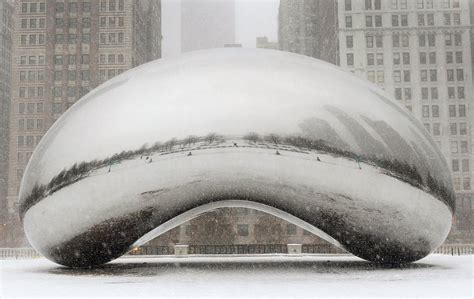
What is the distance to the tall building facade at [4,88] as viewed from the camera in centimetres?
10394

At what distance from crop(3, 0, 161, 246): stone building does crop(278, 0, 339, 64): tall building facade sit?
30906 millimetres

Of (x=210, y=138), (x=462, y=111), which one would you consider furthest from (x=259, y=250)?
(x=462, y=111)

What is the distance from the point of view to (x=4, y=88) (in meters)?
114

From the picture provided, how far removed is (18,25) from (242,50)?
8858 centimetres

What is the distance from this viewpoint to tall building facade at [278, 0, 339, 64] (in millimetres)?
100406

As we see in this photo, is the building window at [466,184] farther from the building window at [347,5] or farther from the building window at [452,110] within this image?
the building window at [347,5]

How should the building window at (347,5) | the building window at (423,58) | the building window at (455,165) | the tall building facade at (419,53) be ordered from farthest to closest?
the building window at (347,5), the building window at (423,58), the tall building facade at (419,53), the building window at (455,165)

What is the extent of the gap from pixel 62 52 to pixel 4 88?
2582 cm

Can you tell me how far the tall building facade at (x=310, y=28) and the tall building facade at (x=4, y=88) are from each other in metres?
57.0

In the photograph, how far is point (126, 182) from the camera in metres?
10.7

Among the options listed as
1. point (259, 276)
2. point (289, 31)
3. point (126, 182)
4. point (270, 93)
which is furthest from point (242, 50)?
point (289, 31)

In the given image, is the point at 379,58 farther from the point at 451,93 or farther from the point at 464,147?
the point at 464,147

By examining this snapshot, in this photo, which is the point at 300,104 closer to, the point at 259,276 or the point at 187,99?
the point at 187,99

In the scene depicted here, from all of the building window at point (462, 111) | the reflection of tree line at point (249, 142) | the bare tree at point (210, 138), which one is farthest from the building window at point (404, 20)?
the bare tree at point (210, 138)
